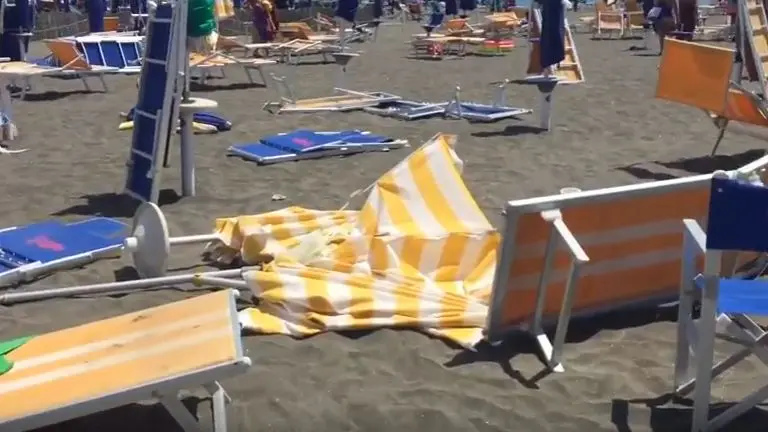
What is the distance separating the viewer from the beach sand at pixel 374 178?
3574 mm

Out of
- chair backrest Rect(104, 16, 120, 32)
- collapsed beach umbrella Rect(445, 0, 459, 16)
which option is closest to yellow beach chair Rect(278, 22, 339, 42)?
chair backrest Rect(104, 16, 120, 32)

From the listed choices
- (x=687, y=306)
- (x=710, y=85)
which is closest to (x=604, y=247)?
(x=687, y=306)

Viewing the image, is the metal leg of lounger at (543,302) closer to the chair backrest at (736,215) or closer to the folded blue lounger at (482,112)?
the chair backrest at (736,215)

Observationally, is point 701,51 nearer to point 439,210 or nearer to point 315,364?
point 439,210

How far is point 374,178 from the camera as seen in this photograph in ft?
24.8

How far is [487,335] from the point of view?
4.15 m

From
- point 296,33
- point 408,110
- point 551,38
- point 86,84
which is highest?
point 551,38

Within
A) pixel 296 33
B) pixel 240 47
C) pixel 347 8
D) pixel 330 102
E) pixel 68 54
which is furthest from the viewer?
pixel 296 33

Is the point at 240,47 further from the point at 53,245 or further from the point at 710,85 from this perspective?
the point at 53,245

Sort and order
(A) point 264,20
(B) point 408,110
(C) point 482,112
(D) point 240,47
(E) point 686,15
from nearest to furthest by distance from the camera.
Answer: (C) point 482,112 → (B) point 408,110 → (D) point 240,47 → (E) point 686,15 → (A) point 264,20

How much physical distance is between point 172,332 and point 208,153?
18.2 ft

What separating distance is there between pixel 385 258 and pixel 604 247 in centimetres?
109

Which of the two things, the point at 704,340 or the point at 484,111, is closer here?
the point at 704,340

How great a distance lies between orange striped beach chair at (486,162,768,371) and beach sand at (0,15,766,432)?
101mm
